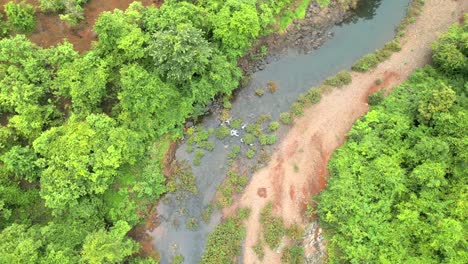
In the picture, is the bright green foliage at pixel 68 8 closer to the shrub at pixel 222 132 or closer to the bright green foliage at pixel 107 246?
the shrub at pixel 222 132

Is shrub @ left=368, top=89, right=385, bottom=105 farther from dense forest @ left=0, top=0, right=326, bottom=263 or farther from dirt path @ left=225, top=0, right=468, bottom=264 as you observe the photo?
dense forest @ left=0, top=0, right=326, bottom=263

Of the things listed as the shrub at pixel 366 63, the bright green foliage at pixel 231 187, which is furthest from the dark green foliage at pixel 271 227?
the shrub at pixel 366 63

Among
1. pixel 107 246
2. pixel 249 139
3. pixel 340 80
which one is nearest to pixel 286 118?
pixel 249 139

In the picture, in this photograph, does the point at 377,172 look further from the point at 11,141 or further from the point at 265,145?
the point at 11,141

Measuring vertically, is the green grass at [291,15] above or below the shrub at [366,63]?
above

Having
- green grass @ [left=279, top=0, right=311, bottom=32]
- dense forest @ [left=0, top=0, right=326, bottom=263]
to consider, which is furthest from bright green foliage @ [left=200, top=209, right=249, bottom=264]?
green grass @ [left=279, top=0, right=311, bottom=32]
